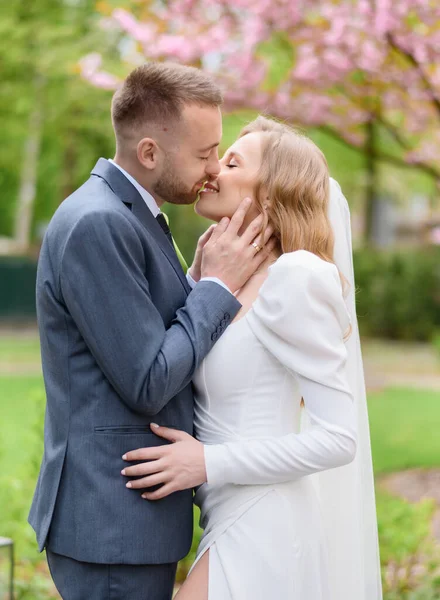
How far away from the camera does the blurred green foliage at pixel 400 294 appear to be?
17.0m

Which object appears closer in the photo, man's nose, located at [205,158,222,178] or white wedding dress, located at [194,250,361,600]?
white wedding dress, located at [194,250,361,600]

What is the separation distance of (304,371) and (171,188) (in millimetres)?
590

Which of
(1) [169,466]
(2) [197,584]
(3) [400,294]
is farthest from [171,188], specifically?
(3) [400,294]

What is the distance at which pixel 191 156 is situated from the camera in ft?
7.40

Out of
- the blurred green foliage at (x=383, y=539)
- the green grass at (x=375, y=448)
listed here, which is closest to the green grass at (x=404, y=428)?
the green grass at (x=375, y=448)

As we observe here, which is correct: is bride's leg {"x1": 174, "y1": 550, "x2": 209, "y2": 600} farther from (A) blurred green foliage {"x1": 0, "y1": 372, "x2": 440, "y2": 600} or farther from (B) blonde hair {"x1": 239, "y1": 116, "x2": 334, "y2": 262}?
(A) blurred green foliage {"x1": 0, "y1": 372, "x2": 440, "y2": 600}

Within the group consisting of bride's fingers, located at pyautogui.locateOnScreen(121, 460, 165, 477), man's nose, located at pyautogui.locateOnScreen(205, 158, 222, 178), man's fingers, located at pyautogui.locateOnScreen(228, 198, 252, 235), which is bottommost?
bride's fingers, located at pyautogui.locateOnScreen(121, 460, 165, 477)

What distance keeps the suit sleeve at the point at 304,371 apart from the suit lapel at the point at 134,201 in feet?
0.90

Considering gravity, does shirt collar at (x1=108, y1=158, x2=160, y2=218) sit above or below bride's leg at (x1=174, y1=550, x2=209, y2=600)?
above

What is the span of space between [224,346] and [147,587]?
0.63 metres

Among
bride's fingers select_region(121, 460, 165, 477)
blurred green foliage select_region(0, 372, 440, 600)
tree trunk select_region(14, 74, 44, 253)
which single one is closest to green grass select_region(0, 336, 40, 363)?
tree trunk select_region(14, 74, 44, 253)

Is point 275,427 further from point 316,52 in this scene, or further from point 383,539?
point 316,52

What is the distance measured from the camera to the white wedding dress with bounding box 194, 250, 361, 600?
2188 millimetres

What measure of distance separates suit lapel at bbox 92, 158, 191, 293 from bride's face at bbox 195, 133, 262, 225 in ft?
0.68
